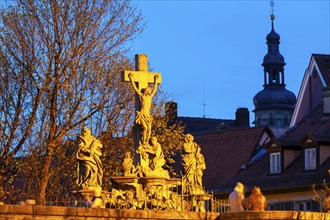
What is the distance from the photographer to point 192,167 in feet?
152

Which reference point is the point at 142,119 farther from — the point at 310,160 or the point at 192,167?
the point at 310,160

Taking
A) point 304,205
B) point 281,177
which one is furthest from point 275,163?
point 304,205

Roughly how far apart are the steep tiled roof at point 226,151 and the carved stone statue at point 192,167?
33553 millimetres

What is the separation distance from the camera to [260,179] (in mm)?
77688

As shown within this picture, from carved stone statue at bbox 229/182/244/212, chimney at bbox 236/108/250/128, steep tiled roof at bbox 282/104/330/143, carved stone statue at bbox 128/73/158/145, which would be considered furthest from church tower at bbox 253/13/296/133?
carved stone statue at bbox 229/182/244/212

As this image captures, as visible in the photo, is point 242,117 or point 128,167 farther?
point 242,117

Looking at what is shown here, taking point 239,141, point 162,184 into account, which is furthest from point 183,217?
point 239,141

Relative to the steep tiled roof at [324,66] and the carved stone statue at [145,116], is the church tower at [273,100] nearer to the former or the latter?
the steep tiled roof at [324,66]

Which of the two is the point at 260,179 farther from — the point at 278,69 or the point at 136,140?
the point at 278,69

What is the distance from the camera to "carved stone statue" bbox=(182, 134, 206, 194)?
4588 centimetres

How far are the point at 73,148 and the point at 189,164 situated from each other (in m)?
12.0

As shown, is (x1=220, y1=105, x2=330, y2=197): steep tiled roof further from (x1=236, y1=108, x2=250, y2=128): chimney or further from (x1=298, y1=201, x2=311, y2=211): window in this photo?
(x1=236, y1=108, x2=250, y2=128): chimney

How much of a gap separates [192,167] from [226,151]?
38.2 metres

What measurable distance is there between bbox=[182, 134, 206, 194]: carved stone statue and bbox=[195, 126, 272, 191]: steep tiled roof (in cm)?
3355
